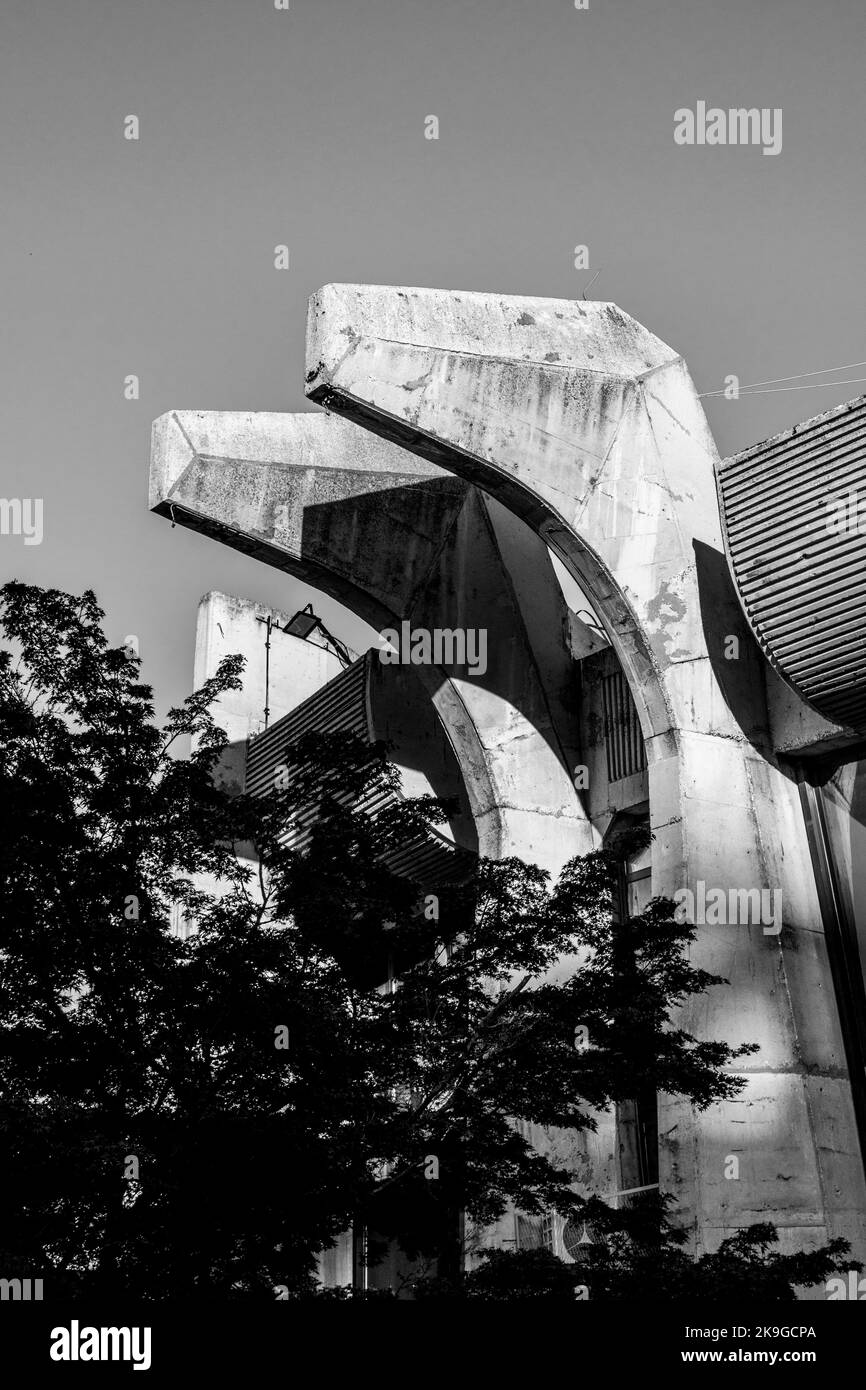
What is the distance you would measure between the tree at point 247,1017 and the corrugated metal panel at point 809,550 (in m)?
2.89

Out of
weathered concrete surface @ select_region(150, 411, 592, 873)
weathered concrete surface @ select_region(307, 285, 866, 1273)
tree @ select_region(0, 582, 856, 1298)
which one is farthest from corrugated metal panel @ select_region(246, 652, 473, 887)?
tree @ select_region(0, 582, 856, 1298)

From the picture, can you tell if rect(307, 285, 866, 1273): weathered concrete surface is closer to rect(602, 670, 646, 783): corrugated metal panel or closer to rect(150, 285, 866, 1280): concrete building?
rect(150, 285, 866, 1280): concrete building

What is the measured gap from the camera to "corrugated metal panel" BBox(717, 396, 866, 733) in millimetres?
14453

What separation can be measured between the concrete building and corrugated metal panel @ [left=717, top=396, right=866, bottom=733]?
25mm

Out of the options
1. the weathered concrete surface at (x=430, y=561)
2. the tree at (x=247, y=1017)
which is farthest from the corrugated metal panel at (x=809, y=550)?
the weathered concrete surface at (x=430, y=561)

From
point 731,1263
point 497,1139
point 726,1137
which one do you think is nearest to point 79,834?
point 497,1139

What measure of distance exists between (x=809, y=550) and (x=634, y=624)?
1.97 meters

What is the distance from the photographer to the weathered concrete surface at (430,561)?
18.4m

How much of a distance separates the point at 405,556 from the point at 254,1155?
32.2 ft

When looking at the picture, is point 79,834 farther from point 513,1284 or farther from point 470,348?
point 470,348

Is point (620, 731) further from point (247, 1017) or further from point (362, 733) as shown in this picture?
point (247, 1017)

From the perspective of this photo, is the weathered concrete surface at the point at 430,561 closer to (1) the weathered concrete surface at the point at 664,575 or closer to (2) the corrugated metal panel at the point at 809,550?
(1) the weathered concrete surface at the point at 664,575

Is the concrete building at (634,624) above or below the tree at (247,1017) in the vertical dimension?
above

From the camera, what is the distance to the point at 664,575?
1606 cm
